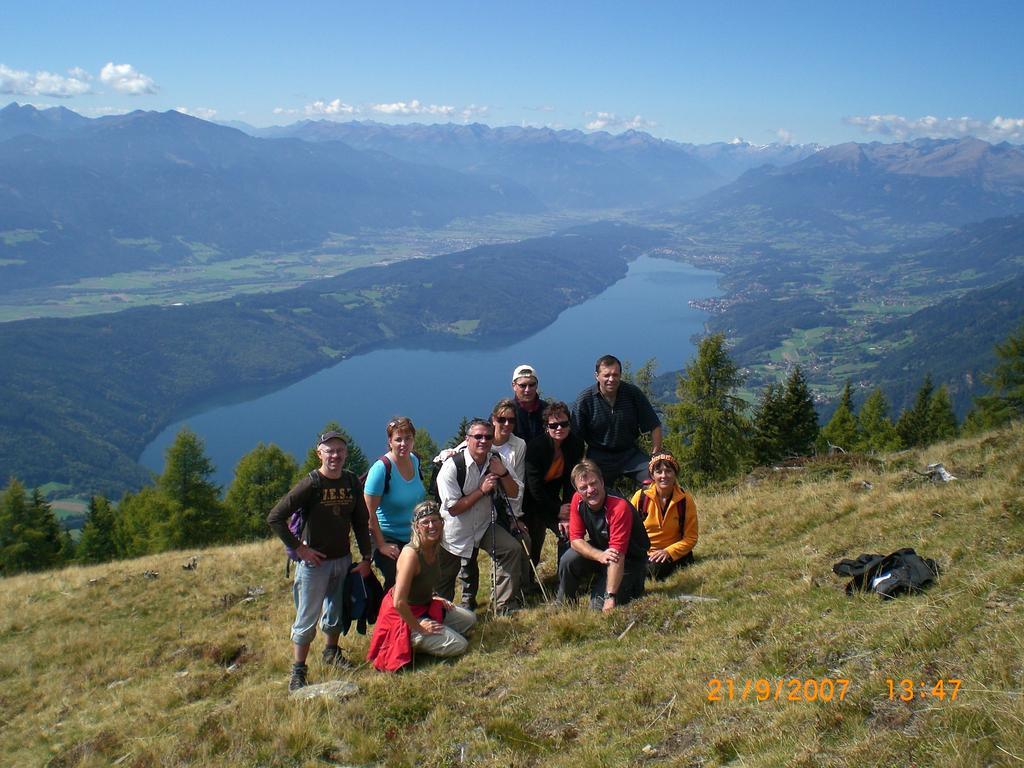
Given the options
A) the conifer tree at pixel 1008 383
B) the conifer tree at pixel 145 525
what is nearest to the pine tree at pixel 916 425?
the conifer tree at pixel 1008 383

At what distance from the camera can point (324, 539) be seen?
238 inches

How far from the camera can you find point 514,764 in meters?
4.12

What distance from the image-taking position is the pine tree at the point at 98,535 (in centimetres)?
3259

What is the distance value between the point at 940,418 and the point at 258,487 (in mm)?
39082

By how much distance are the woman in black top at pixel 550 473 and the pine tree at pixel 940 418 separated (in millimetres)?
33836

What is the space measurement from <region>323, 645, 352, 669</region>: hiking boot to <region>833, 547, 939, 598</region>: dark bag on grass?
4.79 meters

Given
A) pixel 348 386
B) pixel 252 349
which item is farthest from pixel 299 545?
pixel 252 349

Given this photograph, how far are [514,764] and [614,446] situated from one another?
3946 mm

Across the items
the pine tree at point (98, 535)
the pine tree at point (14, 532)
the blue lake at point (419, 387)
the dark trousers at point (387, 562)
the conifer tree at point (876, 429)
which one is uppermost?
the dark trousers at point (387, 562)

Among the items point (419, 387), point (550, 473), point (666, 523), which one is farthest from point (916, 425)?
point (419, 387)

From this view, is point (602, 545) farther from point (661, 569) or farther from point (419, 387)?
point (419, 387)

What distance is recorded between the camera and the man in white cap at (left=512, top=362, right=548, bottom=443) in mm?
6969

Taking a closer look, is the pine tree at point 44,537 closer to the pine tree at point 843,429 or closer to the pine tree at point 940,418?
the pine tree at point 843,429

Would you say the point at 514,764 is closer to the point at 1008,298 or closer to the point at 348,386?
the point at 348,386
